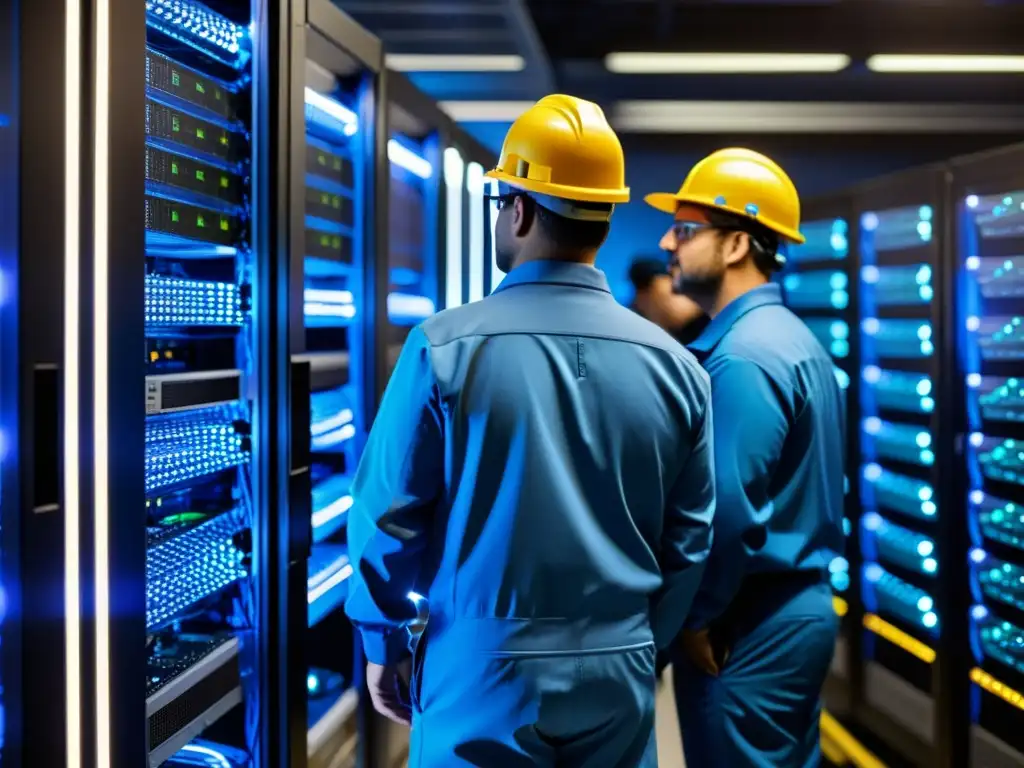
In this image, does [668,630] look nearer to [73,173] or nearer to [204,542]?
[204,542]

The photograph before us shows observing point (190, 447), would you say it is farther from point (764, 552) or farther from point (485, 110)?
point (485, 110)

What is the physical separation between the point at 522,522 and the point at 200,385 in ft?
2.27

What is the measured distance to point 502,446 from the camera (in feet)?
5.12

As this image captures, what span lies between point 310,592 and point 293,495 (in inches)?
13.9

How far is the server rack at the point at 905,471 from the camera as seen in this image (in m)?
3.37

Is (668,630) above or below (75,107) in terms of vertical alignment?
below

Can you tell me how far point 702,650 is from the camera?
2.23 metres

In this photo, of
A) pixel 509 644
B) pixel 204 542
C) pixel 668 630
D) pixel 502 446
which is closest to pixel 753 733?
pixel 668 630

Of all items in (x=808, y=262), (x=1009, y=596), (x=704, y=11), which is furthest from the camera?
(x=704, y=11)

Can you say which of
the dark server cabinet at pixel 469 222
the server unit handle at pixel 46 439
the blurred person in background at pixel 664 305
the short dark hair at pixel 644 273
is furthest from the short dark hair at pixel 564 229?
the short dark hair at pixel 644 273

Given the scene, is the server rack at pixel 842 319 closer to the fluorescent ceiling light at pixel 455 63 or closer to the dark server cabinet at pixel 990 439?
the dark server cabinet at pixel 990 439

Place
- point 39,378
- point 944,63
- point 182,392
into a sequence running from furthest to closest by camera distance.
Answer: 1. point 944,63
2. point 182,392
3. point 39,378

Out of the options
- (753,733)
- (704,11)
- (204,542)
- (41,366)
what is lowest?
(753,733)

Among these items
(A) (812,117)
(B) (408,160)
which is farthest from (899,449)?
(A) (812,117)
